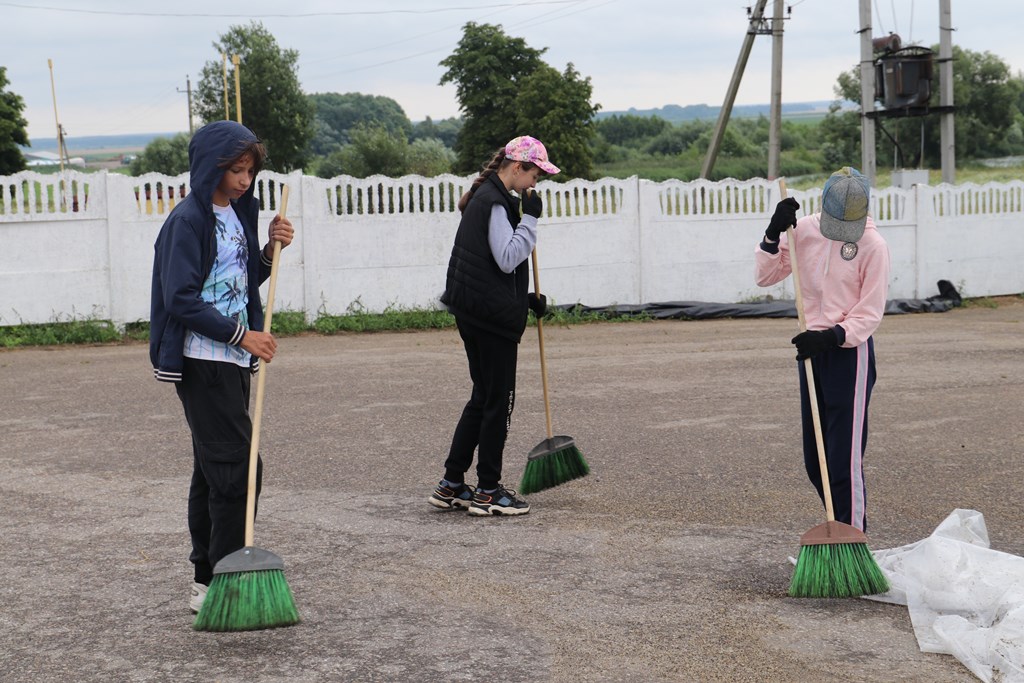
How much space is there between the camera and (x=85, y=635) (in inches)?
177

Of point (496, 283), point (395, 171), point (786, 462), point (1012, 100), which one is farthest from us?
point (395, 171)

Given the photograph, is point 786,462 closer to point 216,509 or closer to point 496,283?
point 496,283

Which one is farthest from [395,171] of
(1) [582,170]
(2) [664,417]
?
(2) [664,417]

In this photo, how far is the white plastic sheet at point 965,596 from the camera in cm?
409

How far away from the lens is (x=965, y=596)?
15.0 feet

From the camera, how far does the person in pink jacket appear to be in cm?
501

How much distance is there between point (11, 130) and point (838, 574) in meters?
64.2

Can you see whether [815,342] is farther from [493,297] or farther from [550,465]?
[550,465]

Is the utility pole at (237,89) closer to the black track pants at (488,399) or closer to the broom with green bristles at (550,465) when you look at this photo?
the black track pants at (488,399)

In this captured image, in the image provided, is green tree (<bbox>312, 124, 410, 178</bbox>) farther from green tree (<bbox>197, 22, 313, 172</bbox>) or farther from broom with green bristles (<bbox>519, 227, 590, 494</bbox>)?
broom with green bristles (<bbox>519, 227, 590, 494</bbox>)

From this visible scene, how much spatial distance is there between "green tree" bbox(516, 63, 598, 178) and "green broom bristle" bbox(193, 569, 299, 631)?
56408mm

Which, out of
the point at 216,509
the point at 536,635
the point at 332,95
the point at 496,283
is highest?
the point at 332,95

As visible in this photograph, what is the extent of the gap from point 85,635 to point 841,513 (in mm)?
2960

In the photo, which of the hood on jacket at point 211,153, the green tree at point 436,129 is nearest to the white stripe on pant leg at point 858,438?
the hood on jacket at point 211,153
